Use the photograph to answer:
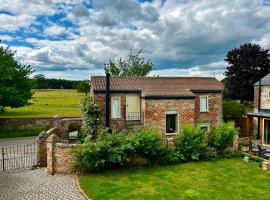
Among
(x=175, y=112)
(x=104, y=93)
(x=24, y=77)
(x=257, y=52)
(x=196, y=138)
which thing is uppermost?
(x=257, y=52)

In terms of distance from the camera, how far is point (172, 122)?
23.8 m

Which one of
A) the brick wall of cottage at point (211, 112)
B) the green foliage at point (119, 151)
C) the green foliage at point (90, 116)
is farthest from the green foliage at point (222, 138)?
the green foliage at point (90, 116)

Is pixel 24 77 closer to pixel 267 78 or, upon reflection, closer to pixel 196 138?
pixel 196 138

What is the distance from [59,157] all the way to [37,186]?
2.27 metres

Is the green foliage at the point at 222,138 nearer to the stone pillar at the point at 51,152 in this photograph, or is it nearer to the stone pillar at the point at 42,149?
the stone pillar at the point at 51,152

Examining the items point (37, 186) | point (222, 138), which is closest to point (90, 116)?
point (37, 186)

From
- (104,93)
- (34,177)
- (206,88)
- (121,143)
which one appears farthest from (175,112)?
(34,177)

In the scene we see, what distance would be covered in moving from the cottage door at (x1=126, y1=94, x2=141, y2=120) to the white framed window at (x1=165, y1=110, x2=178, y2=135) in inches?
104

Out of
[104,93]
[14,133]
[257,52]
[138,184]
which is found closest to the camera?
[138,184]

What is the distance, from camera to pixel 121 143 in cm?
1598

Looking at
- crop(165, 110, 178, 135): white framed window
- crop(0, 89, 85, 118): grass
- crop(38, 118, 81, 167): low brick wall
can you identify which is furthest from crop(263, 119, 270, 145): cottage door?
crop(0, 89, 85, 118): grass

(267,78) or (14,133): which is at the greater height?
(267,78)

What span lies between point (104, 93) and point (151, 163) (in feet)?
25.1

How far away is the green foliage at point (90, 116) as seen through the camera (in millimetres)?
21438
